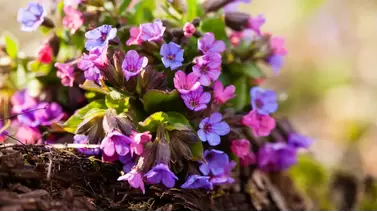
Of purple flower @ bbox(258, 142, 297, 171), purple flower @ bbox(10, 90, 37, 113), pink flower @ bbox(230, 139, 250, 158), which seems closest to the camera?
pink flower @ bbox(230, 139, 250, 158)

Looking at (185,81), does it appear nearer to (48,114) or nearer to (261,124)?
(261,124)

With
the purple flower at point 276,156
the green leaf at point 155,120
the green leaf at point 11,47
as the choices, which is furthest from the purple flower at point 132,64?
the purple flower at point 276,156

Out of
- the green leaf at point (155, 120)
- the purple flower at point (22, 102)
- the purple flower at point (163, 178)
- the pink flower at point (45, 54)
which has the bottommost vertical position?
the purple flower at point (163, 178)

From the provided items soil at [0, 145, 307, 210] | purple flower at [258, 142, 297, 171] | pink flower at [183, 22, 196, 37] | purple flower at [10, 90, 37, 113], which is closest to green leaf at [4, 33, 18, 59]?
purple flower at [10, 90, 37, 113]

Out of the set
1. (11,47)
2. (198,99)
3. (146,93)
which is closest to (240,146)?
(198,99)

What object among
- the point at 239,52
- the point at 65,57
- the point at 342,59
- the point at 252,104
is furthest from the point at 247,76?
the point at 342,59

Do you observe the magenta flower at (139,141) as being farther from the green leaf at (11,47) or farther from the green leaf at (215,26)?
the green leaf at (11,47)

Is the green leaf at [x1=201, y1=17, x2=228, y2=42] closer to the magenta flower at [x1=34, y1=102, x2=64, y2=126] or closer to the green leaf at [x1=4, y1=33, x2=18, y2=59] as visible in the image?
the magenta flower at [x1=34, y1=102, x2=64, y2=126]

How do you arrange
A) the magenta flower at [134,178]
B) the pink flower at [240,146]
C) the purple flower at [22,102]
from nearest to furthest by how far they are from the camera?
the magenta flower at [134,178], the pink flower at [240,146], the purple flower at [22,102]
